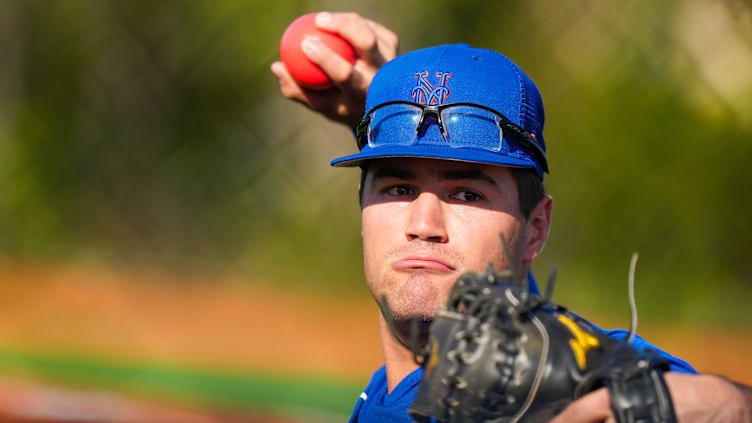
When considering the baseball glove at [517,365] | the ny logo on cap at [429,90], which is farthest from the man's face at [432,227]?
the baseball glove at [517,365]

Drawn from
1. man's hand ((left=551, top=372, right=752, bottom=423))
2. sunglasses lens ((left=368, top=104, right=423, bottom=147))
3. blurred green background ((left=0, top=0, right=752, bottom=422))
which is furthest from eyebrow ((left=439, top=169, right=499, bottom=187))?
blurred green background ((left=0, top=0, right=752, bottom=422))

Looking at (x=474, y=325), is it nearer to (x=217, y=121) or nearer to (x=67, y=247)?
(x=217, y=121)

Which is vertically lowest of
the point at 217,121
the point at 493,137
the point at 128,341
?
the point at 493,137

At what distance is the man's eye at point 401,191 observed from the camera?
5.90 ft

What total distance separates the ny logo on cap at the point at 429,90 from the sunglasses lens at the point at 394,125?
3 centimetres

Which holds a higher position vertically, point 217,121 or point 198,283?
point 217,121

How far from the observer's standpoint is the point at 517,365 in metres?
1.16

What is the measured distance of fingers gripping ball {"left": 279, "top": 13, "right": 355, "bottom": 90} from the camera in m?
2.30

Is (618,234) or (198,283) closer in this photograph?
(618,234)

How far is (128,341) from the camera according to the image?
6.15 metres

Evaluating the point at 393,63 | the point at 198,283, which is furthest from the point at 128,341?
the point at 393,63

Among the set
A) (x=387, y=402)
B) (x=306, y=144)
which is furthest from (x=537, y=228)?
(x=306, y=144)

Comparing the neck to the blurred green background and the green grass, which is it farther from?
the blurred green background

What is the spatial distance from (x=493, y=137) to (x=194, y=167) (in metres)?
4.94
